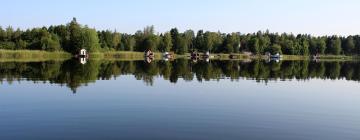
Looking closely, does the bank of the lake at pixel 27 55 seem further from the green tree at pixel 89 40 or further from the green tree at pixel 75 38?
the green tree at pixel 89 40

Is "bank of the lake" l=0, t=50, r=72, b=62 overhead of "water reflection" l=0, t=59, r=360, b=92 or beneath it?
overhead

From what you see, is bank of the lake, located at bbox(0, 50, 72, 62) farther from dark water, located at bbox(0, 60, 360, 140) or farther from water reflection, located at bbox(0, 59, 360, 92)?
dark water, located at bbox(0, 60, 360, 140)

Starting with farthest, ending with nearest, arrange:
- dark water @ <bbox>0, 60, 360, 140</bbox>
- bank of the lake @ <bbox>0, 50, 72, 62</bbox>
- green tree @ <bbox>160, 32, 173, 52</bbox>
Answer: green tree @ <bbox>160, 32, 173, 52</bbox>
bank of the lake @ <bbox>0, 50, 72, 62</bbox>
dark water @ <bbox>0, 60, 360, 140</bbox>

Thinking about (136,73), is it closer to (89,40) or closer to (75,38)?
(89,40)

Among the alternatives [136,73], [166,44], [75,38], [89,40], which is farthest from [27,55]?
[166,44]

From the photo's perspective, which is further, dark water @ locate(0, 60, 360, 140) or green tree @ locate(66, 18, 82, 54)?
green tree @ locate(66, 18, 82, 54)

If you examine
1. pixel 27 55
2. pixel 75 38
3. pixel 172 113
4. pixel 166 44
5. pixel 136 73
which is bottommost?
pixel 172 113

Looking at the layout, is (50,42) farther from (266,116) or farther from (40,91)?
(266,116)

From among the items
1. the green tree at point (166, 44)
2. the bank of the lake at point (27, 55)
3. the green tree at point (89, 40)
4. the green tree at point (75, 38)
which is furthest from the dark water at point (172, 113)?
the green tree at point (166, 44)

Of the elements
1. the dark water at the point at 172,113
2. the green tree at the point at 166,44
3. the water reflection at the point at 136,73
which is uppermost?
the green tree at the point at 166,44

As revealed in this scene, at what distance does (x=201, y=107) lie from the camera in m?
27.2

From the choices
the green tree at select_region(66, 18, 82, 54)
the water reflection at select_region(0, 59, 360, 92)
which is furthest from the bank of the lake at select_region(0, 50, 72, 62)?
the water reflection at select_region(0, 59, 360, 92)

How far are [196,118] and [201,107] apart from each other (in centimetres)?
445

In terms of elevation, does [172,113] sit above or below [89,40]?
below
